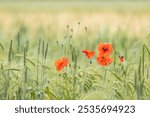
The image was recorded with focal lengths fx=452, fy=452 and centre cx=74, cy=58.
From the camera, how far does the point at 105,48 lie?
7.34 feet

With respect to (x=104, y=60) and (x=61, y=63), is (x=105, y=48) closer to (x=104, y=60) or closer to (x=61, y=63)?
(x=104, y=60)

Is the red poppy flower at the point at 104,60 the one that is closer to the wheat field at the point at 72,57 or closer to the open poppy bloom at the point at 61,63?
the wheat field at the point at 72,57

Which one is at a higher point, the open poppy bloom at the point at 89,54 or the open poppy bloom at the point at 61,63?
the open poppy bloom at the point at 89,54

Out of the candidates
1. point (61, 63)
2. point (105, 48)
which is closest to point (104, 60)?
point (105, 48)

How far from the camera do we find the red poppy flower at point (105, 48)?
2.23 meters

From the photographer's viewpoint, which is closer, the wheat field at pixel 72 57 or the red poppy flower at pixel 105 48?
the wheat field at pixel 72 57

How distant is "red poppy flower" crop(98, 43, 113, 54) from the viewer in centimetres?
223

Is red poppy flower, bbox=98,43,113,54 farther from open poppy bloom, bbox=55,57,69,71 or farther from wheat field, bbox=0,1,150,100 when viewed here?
open poppy bloom, bbox=55,57,69,71

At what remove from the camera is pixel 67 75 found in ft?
7.02

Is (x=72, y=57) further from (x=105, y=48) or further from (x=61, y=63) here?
(x=105, y=48)

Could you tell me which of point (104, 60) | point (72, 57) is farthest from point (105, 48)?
point (72, 57)

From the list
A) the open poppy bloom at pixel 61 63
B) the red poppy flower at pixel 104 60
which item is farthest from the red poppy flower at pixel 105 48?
the open poppy bloom at pixel 61 63

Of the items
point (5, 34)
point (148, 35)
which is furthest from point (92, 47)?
point (5, 34)

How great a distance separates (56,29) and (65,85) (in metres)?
0.43
